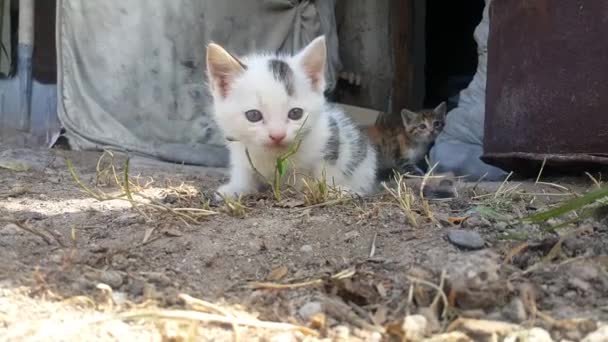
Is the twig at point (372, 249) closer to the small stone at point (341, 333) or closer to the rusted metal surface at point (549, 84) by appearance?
the small stone at point (341, 333)

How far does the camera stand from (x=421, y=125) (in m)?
5.25

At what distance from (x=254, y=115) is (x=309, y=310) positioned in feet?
4.45

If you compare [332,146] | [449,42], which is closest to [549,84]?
[332,146]

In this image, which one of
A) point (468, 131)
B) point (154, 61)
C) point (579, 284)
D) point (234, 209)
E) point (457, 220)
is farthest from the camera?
point (154, 61)

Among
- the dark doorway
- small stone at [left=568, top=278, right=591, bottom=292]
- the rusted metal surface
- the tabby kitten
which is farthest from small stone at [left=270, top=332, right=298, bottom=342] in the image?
the dark doorway

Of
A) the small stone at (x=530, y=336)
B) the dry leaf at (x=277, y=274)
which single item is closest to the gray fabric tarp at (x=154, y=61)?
the dry leaf at (x=277, y=274)

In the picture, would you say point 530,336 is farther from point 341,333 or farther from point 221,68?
point 221,68

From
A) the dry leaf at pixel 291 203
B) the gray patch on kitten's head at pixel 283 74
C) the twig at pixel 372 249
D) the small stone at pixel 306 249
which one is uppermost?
the gray patch on kitten's head at pixel 283 74

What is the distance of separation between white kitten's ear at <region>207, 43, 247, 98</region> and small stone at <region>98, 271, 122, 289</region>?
131 centimetres

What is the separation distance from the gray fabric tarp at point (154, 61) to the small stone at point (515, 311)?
3513 mm

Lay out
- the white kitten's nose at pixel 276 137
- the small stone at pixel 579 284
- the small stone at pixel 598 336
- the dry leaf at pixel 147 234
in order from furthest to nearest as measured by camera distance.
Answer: the white kitten's nose at pixel 276 137
the dry leaf at pixel 147 234
the small stone at pixel 579 284
the small stone at pixel 598 336

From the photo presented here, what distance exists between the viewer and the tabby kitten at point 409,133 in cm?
523

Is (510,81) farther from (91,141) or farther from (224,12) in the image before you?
(91,141)

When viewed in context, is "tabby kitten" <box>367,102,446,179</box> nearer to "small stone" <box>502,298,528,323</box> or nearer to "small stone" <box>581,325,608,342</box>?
"small stone" <box>502,298,528,323</box>
